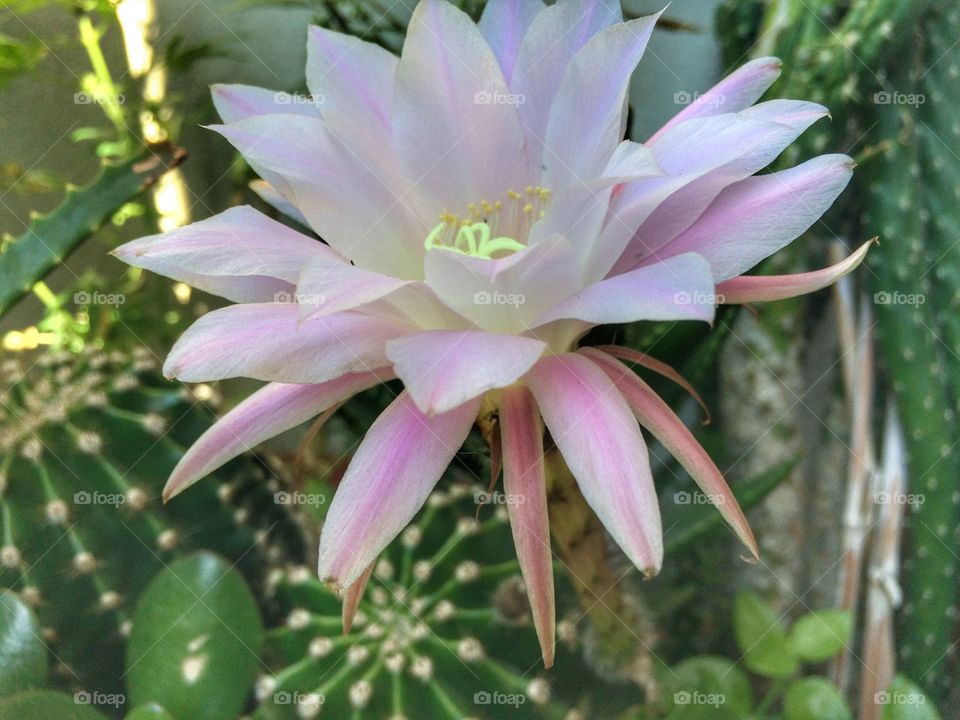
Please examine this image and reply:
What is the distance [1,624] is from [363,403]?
30 centimetres

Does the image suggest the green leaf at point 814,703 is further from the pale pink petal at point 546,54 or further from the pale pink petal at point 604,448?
the pale pink petal at point 546,54

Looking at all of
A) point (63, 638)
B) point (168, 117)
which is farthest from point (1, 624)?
point (168, 117)

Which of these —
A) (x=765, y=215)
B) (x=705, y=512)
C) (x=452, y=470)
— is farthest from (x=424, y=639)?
(x=765, y=215)

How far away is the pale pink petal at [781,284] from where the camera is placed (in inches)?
12.7

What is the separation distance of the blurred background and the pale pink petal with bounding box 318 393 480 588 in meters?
0.10

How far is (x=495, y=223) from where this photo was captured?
404 mm

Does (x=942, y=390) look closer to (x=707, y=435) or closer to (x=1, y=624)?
(x=707, y=435)

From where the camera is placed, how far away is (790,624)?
548 mm

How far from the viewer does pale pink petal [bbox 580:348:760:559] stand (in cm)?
32

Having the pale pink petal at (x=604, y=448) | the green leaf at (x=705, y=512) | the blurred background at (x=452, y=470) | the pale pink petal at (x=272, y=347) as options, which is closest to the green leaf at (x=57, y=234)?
the blurred background at (x=452, y=470)

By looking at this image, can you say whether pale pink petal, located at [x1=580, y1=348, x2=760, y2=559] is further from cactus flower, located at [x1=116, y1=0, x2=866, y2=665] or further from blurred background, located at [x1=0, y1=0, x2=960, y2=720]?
blurred background, located at [x1=0, y1=0, x2=960, y2=720]

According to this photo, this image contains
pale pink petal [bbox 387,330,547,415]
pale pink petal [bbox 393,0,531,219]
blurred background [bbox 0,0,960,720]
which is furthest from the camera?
blurred background [bbox 0,0,960,720]

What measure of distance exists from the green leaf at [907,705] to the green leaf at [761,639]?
0.23ft

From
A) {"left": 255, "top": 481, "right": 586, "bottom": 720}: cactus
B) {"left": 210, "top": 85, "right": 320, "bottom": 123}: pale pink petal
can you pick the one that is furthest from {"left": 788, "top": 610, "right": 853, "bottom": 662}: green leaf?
{"left": 210, "top": 85, "right": 320, "bottom": 123}: pale pink petal
